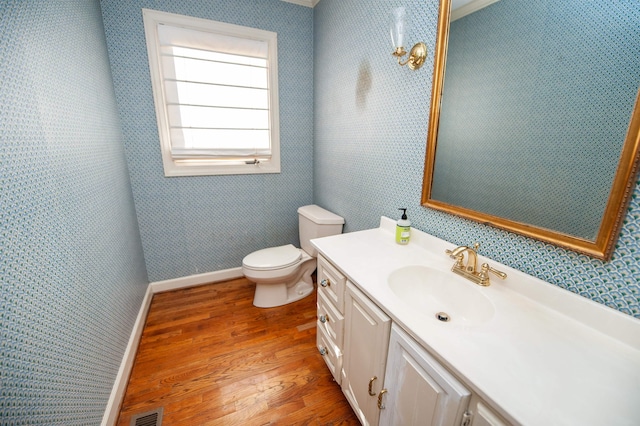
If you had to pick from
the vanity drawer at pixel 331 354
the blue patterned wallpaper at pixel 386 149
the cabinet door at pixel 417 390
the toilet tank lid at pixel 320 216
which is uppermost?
the blue patterned wallpaper at pixel 386 149

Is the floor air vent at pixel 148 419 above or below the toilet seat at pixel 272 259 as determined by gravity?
below

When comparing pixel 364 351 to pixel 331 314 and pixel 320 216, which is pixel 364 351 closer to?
pixel 331 314

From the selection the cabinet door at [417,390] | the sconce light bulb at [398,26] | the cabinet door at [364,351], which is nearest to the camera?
the cabinet door at [417,390]

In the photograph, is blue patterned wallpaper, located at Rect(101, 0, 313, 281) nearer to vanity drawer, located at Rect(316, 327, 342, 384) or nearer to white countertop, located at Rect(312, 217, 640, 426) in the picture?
vanity drawer, located at Rect(316, 327, 342, 384)

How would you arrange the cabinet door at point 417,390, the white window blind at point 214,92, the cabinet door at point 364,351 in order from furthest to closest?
the white window blind at point 214,92 → the cabinet door at point 364,351 → the cabinet door at point 417,390

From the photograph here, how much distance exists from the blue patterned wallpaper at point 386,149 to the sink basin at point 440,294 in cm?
18

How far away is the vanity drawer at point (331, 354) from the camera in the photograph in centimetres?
129

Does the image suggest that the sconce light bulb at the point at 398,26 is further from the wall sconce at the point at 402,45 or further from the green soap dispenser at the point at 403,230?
the green soap dispenser at the point at 403,230

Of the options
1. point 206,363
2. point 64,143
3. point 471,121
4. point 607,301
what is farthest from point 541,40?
point 206,363

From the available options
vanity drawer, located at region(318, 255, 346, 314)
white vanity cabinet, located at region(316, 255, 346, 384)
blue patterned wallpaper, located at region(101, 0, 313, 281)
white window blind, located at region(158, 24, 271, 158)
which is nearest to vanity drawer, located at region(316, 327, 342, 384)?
white vanity cabinet, located at region(316, 255, 346, 384)

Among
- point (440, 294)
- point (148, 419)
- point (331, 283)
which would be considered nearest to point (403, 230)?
point (440, 294)

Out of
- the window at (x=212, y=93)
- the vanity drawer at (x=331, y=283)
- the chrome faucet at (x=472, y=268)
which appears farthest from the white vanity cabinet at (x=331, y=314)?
the window at (x=212, y=93)

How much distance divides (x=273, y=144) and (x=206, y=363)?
1.76m

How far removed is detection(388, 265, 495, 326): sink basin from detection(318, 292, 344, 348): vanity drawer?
34cm
